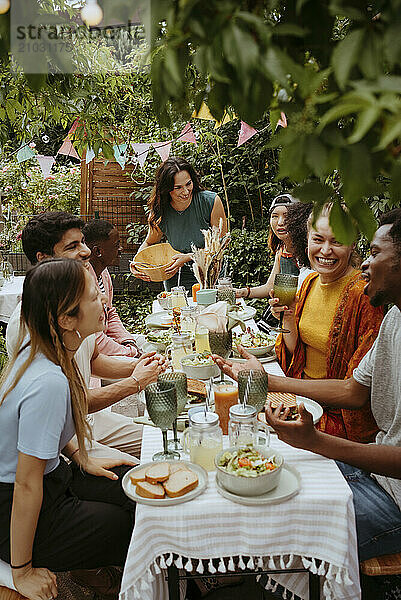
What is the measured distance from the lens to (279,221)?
3789 millimetres

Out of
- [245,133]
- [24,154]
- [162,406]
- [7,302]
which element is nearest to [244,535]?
[162,406]

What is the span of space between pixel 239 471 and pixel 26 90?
2184 millimetres

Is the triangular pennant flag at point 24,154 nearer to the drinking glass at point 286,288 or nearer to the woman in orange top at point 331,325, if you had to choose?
the woman in orange top at point 331,325

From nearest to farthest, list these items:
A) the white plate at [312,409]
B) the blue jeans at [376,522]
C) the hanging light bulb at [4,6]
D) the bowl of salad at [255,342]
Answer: the hanging light bulb at [4,6] → the blue jeans at [376,522] → the white plate at [312,409] → the bowl of salad at [255,342]

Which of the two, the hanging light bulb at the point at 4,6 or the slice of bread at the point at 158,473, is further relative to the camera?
the slice of bread at the point at 158,473

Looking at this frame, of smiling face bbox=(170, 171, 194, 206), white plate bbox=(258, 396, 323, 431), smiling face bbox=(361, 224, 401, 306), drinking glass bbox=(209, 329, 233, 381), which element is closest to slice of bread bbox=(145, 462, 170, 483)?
white plate bbox=(258, 396, 323, 431)

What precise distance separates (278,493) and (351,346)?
3.53 feet

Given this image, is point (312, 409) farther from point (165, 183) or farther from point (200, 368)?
point (165, 183)

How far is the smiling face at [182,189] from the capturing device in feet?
14.1

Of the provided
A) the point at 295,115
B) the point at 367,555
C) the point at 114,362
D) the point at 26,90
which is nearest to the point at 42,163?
the point at 26,90

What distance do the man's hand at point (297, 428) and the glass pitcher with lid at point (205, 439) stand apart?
152 mm

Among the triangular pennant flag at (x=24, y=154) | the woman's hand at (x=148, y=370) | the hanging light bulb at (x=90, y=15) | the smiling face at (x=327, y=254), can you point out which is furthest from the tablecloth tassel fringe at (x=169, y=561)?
the triangular pennant flag at (x=24, y=154)

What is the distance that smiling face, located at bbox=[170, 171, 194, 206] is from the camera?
429 cm

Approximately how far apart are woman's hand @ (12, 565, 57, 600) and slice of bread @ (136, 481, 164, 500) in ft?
1.35
